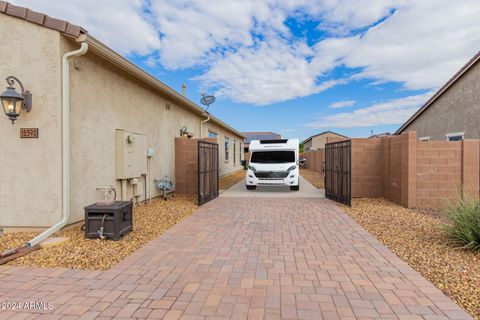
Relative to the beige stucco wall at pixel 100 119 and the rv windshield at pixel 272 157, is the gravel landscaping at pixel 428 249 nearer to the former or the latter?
the rv windshield at pixel 272 157

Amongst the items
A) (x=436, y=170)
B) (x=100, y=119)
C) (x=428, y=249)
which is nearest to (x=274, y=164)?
(x=436, y=170)

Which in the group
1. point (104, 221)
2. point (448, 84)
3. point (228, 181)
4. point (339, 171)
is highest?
point (448, 84)

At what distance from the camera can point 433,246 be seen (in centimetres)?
470

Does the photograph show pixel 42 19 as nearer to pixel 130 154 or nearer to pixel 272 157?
pixel 130 154

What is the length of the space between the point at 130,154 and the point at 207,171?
105 inches

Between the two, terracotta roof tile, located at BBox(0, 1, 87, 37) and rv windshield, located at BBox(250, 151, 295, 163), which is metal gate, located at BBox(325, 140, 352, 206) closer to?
rv windshield, located at BBox(250, 151, 295, 163)

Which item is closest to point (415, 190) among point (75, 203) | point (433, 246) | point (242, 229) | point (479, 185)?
point (479, 185)

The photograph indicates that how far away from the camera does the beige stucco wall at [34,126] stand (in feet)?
17.4

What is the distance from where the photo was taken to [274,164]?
1159 centimetres

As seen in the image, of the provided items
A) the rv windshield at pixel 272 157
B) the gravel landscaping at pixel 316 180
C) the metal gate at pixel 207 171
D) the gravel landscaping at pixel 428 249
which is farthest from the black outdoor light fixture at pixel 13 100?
the gravel landscaping at pixel 316 180

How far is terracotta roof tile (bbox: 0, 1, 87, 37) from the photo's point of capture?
5.21 meters

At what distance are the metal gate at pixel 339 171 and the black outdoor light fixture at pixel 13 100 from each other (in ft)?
26.4

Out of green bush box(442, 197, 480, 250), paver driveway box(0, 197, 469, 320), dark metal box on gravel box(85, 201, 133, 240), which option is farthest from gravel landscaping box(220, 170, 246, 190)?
green bush box(442, 197, 480, 250)

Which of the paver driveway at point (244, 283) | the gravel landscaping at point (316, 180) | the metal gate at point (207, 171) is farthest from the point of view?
the gravel landscaping at point (316, 180)
